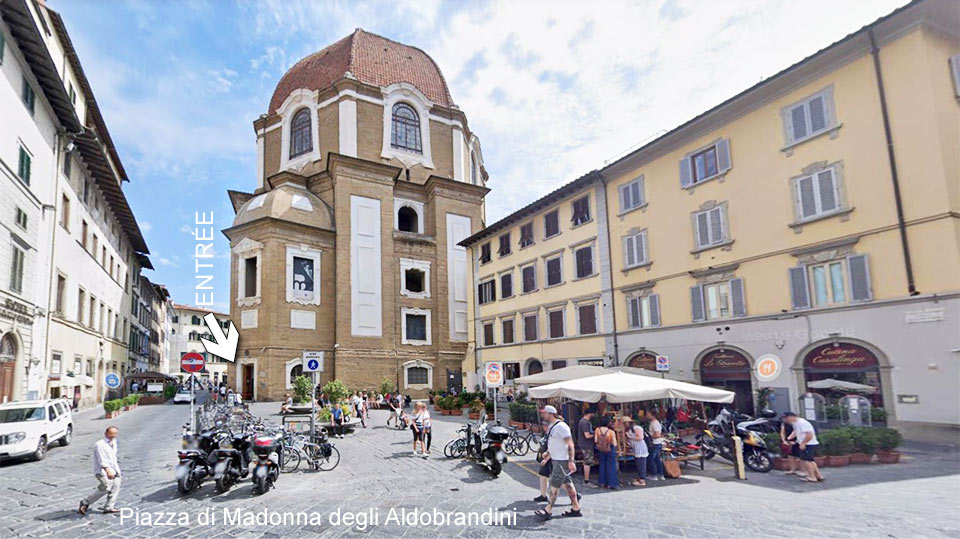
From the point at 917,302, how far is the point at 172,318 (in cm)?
9501

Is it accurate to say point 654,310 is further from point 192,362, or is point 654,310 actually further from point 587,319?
point 192,362

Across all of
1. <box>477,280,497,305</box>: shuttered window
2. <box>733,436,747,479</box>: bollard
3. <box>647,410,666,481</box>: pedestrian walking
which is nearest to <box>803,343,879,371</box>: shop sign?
<box>733,436,747,479</box>: bollard

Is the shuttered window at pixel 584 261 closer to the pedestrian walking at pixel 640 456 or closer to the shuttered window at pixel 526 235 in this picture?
the shuttered window at pixel 526 235

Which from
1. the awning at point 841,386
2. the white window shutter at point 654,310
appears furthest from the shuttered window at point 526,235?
the awning at point 841,386

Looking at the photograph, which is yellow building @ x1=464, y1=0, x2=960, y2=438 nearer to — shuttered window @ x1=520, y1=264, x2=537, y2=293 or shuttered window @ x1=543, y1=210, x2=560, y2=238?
shuttered window @ x1=543, y1=210, x2=560, y2=238

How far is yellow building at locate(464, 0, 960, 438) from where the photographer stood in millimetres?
15086

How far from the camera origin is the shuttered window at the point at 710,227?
20875mm

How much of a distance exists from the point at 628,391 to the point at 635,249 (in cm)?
1344

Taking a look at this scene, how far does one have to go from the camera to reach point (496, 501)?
973 cm

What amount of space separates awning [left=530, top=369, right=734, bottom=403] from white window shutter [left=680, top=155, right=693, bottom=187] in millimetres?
11836

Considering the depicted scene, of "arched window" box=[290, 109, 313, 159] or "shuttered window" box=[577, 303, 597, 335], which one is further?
"arched window" box=[290, 109, 313, 159]

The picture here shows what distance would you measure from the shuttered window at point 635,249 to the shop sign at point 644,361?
3996 millimetres

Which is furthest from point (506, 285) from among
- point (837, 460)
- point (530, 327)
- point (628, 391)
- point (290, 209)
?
point (837, 460)

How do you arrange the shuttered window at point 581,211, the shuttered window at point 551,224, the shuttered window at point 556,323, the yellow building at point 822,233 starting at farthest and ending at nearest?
the shuttered window at point 551,224, the shuttered window at point 556,323, the shuttered window at point 581,211, the yellow building at point 822,233
